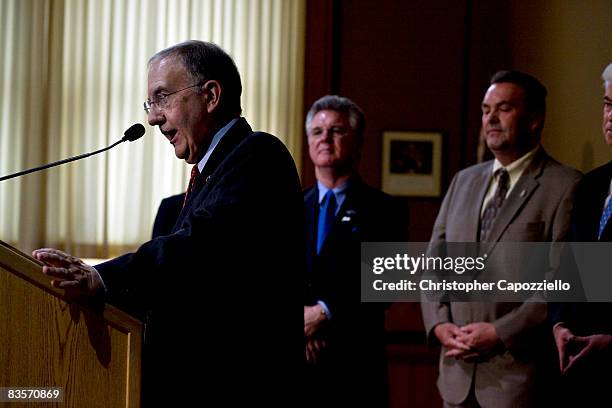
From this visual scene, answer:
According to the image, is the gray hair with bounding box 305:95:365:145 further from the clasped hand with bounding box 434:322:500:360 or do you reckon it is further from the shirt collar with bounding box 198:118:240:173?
the shirt collar with bounding box 198:118:240:173

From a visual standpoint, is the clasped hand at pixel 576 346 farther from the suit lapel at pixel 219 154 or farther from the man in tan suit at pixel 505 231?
the suit lapel at pixel 219 154

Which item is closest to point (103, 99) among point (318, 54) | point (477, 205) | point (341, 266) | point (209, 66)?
point (318, 54)

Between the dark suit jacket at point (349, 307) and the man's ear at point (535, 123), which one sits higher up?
the man's ear at point (535, 123)

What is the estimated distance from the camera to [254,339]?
174cm

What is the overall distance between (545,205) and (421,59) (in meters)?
2.21

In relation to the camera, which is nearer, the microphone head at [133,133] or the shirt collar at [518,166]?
the microphone head at [133,133]

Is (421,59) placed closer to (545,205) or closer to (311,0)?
(311,0)

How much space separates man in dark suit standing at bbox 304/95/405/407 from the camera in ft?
9.49

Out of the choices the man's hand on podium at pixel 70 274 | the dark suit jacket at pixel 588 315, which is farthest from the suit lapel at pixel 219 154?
the dark suit jacket at pixel 588 315

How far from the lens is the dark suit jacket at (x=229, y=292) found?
1.65m

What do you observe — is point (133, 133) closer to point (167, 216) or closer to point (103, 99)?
point (167, 216)

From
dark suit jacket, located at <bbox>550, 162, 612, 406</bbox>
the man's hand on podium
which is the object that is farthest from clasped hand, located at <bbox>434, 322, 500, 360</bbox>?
the man's hand on podium

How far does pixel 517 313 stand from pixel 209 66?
145 cm

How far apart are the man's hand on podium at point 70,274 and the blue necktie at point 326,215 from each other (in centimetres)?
160
